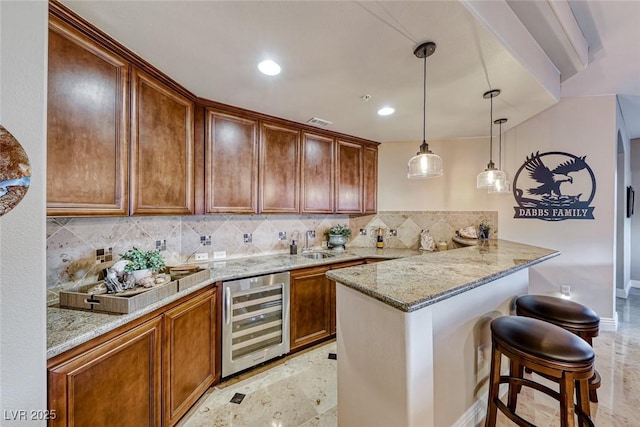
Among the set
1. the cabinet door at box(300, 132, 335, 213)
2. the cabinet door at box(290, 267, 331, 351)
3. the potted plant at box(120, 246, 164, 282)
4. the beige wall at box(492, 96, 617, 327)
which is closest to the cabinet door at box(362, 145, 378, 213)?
the cabinet door at box(300, 132, 335, 213)

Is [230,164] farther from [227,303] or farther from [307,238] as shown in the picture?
[307,238]

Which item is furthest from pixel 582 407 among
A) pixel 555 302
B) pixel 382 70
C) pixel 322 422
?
pixel 382 70

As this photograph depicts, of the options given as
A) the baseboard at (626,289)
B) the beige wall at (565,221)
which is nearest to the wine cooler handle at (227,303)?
the beige wall at (565,221)

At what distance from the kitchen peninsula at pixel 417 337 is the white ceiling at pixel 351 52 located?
1373mm

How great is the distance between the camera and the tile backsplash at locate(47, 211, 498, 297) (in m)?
1.60

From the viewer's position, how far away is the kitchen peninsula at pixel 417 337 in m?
1.16

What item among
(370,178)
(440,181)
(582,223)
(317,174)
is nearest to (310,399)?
(317,174)

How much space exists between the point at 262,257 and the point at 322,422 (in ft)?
5.34

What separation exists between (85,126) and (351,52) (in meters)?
1.59

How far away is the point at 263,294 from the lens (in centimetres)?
228

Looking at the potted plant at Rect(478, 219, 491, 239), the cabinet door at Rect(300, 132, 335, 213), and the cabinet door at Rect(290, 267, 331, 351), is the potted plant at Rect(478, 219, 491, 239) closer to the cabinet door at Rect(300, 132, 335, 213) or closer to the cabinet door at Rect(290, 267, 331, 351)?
the cabinet door at Rect(300, 132, 335, 213)

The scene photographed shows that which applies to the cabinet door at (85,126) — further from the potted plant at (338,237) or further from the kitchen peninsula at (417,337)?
the potted plant at (338,237)

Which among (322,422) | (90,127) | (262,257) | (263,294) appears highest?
(90,127)

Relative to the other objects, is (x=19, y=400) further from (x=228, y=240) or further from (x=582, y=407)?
(x=582, y=407)
